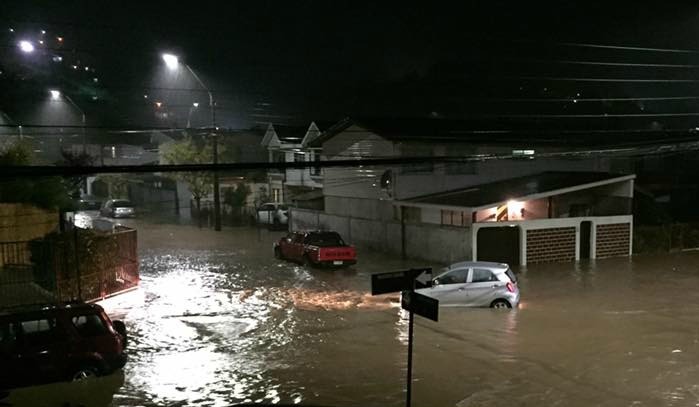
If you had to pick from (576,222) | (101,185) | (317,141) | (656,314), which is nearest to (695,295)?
(656,314)

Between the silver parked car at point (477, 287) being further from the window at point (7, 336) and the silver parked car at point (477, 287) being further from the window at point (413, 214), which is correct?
the window at point (413, 214)

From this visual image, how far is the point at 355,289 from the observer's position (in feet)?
69.7

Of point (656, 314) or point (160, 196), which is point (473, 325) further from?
point (160, 196)

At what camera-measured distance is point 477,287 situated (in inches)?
683

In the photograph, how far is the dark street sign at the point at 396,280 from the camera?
7812 millimetres

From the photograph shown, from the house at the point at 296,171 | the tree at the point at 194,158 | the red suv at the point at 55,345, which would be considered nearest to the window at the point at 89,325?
the red suv at the point at 55,345

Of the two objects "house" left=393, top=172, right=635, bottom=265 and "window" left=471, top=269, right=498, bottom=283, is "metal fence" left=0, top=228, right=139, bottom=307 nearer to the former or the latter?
"window" left=471, top=269, right=498, bottom=283

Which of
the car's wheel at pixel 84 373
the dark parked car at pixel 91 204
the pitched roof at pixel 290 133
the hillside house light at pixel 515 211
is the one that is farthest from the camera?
the dark parked car at pixel 91 204

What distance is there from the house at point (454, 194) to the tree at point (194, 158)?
9824 mm

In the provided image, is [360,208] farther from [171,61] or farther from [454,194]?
[171,61]

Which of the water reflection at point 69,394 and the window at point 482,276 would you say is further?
the window at point 482,276

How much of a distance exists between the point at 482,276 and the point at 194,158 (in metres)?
31.4

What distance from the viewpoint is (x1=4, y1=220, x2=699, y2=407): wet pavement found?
1051 centimetres

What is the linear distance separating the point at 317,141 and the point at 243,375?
2694 centimetres
